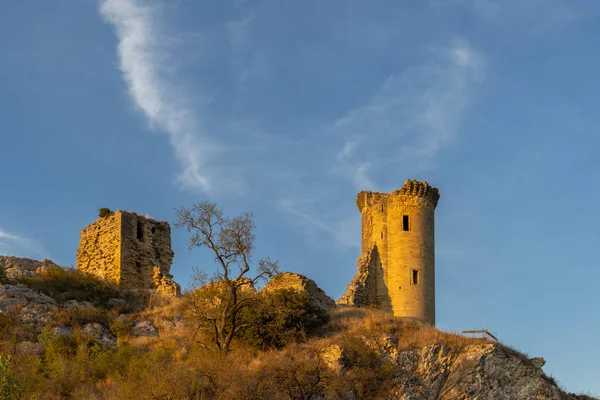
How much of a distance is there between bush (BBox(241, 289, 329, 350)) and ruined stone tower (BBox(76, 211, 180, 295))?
7758mm

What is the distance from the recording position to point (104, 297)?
3391 cm

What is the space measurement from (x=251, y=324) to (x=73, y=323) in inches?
285

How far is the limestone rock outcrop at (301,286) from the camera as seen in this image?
103 ft

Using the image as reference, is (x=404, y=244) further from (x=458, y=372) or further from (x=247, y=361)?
(x=247, y=361)

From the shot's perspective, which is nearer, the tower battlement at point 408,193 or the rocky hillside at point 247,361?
the rocky hillside at point 247,361

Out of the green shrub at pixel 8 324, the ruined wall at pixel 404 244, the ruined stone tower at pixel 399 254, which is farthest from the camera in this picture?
the ruined wall at pixel 404 244

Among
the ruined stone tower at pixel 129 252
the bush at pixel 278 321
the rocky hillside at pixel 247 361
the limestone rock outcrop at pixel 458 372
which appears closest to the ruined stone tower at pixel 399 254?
the rocky hillside at pixel 247 361

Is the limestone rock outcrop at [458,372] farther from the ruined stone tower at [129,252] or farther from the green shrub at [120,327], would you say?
the ruined stone tower at [129,252]

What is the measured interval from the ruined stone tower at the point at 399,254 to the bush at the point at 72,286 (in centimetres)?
1038

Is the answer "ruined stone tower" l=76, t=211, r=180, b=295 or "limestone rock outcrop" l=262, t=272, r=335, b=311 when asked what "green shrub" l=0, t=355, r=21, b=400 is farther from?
"ruined stone tower" l=76, t=211, r=180, b=295

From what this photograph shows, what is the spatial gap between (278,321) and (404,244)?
39.0 ft

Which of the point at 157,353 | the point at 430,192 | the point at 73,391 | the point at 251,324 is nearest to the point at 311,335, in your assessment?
the point at 251,324

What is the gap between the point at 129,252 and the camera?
119ft

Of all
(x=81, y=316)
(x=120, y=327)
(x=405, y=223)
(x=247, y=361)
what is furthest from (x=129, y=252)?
(x=405, y=223)
